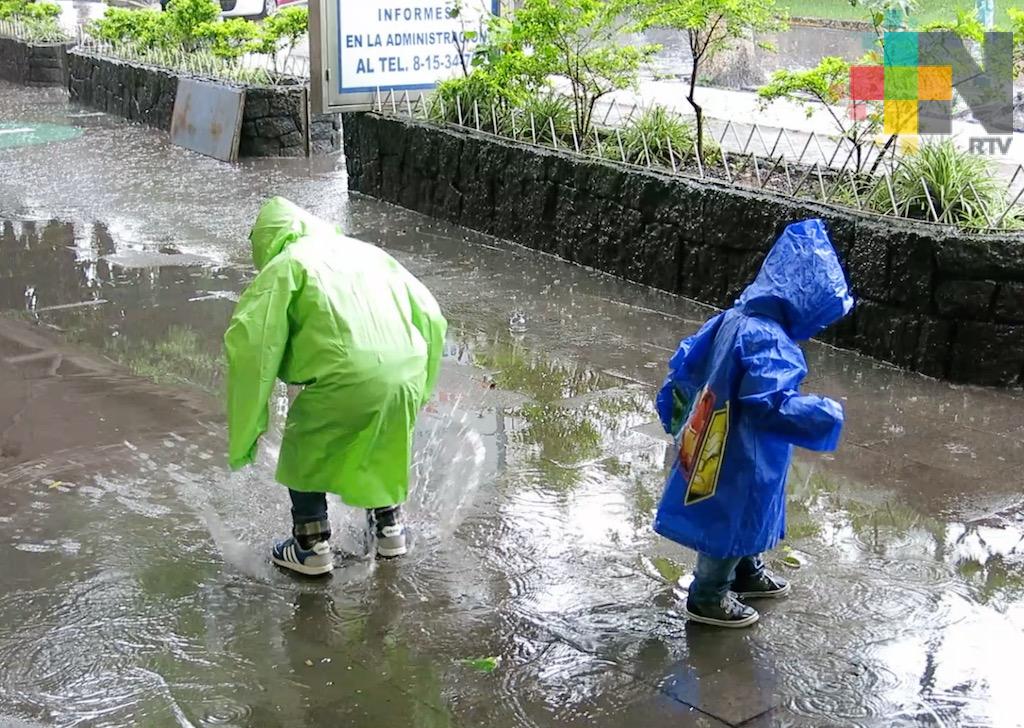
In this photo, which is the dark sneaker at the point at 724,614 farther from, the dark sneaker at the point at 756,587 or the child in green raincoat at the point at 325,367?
the child in green raincoat at the point at 325,367

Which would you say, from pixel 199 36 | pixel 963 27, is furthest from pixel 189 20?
pixel 963 27

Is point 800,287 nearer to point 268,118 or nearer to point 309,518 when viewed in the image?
point 309,518

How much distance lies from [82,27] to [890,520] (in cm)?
1703

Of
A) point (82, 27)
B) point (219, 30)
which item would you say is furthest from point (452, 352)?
point (82, 27)

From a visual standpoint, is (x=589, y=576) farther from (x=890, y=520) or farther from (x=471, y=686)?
(x=890, y=520)

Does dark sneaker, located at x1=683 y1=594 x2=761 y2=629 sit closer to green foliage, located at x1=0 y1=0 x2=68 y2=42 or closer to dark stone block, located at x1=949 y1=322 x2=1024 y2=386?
dark stone block, located at x1=949 y1=322 x2=1024 y2=386

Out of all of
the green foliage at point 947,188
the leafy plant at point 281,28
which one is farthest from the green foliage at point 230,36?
the green foliage at point 947,188

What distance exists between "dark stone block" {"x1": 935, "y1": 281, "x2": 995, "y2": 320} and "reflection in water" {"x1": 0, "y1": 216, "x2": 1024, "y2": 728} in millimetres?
432

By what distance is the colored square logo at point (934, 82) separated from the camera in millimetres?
8078

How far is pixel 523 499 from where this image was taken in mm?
5426

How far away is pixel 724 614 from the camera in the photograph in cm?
440

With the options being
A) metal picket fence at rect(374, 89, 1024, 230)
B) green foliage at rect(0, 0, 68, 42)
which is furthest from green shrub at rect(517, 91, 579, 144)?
green foliage at rect(0, 0, 68, 42)

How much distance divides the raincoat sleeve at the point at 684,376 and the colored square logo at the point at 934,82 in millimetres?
4316

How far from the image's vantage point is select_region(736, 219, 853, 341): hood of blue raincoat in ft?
13.7
